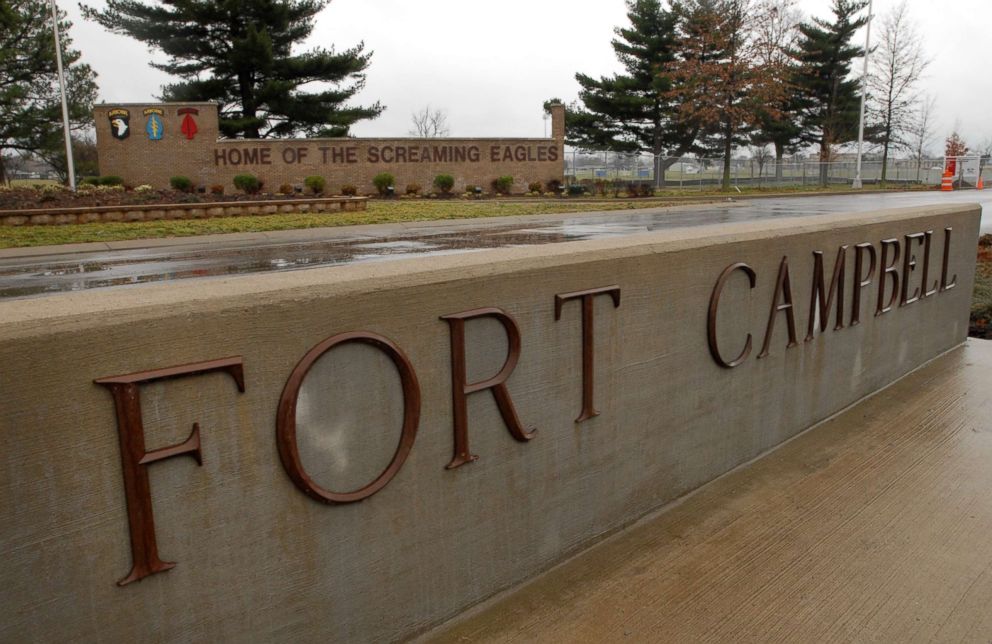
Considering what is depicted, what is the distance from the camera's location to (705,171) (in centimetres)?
4538

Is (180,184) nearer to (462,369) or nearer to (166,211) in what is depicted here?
(166,211)

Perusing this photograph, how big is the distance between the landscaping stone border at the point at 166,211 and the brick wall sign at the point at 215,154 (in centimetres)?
1046

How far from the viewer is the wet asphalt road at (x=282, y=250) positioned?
9516mm

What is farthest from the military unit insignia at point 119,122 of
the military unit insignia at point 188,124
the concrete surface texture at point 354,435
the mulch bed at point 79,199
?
the concrete surface texture at point 354,435

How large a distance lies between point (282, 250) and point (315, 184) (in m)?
19.3

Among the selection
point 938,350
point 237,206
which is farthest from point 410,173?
point 938,350

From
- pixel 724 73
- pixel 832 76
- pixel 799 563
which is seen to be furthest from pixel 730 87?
pixel 799 563

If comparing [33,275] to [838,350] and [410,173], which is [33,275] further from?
[410,173]

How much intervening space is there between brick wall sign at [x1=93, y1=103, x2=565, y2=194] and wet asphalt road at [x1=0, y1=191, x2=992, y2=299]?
15454mm

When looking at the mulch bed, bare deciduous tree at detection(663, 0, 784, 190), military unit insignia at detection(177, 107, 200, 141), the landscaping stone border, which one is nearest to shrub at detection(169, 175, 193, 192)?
military unit insignia at detection(177, 107, 200, 141)

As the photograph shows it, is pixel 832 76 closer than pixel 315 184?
No

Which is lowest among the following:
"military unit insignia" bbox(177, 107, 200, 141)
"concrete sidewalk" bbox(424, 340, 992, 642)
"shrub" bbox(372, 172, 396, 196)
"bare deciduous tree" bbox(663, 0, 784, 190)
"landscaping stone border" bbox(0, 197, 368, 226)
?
"concrete sidewalk" bbox(424, 340, 992, 642)

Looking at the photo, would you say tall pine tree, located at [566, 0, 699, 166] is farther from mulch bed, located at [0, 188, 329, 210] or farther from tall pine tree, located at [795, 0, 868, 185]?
mulch bed, located at [0, 188, 329, 210]

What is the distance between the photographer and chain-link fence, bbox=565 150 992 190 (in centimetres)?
4194
